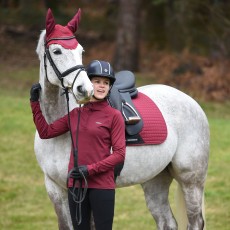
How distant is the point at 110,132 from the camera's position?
4930 mm

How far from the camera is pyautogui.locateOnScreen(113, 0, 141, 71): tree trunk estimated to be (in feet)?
62.7

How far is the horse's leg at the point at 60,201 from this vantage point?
5324mm

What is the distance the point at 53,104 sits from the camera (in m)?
5.21

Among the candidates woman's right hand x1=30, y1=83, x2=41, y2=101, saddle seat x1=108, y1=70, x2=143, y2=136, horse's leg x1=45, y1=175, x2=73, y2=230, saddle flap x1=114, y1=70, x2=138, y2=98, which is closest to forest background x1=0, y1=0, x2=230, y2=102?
saddle flap x1=114, y1=70, x2=138, y2=98

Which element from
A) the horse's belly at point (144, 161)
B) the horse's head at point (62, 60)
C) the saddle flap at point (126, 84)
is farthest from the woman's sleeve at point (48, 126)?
the saddle flap at point (126, 84)

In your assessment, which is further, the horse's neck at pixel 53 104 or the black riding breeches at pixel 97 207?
the horse's neck at pixel 53 104

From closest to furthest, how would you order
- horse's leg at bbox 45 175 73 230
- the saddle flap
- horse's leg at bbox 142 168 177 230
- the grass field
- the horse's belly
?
horse's leg at bbox 45 175 73 230, the horse's belly, the saddle flap, horse's leg at bbox 142 168 177 230, the grass field

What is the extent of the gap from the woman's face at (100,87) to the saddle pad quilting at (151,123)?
761 millimetres

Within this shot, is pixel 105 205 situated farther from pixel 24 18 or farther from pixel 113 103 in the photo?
pixel 24 18

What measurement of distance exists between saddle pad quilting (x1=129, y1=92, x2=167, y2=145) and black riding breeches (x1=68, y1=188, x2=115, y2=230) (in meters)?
0.82

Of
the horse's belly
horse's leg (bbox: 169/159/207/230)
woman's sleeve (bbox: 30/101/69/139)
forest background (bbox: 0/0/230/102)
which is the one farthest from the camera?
forest background (bbox: 0/0/230/102)

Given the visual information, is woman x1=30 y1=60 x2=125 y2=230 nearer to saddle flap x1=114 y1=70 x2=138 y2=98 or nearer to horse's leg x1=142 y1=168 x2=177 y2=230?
saddle flap x1=114 y1=70 x2=138 y2=98

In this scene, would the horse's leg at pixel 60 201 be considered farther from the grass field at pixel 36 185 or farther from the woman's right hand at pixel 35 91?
the grass field at pixel 36 185

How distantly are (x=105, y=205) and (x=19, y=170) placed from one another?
6.00 metres
